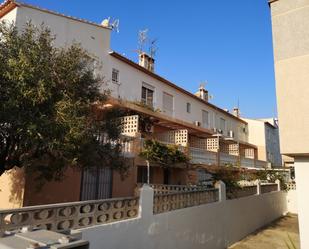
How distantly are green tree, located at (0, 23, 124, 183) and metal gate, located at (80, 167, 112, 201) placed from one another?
3651 mm

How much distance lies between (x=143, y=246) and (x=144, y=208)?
111 cm

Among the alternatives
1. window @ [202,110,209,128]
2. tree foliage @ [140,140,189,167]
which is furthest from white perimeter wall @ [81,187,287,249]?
window @ [202,110,209,128]

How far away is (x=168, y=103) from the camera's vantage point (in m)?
25.2

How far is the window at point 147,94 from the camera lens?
73.9ft

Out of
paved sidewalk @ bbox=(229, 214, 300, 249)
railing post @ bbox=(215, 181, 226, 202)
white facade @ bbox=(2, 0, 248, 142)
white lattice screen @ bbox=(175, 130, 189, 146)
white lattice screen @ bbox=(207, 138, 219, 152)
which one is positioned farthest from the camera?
white lattice screen @ bbox=(207, 138, 219, 152)

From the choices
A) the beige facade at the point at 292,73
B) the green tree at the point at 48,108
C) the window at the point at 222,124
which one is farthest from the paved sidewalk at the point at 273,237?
the window at the point at 222,124

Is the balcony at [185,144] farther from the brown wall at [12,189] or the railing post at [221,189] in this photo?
the railing post at [221,189]

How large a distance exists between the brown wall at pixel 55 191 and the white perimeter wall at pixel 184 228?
361cm

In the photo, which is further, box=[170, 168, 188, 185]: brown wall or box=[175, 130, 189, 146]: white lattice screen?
box=[170, 168, 188, 185]: brown wall

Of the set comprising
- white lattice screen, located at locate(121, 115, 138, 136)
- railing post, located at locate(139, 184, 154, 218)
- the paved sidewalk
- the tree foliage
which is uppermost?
white lattice screen, located at locate(121, 115, 138, 136)

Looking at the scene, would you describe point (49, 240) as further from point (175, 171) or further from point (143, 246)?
point (175, 171)

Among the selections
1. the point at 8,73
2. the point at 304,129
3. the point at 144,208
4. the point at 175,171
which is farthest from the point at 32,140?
the point at 175,171

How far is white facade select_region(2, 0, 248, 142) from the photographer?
594 inches

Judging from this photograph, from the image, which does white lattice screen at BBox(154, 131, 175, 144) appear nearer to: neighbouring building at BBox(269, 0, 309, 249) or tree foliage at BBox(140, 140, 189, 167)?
tree foliage at BBox(140, 140, 189, 167)
